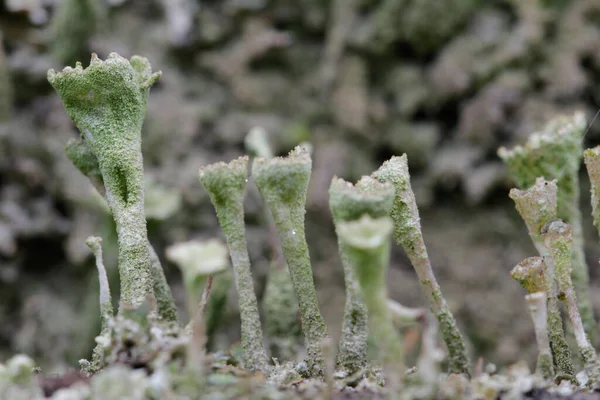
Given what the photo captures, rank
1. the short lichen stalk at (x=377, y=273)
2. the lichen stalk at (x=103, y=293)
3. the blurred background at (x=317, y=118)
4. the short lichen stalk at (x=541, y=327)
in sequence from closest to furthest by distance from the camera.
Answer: the short lichen stalk at (x=377, y=273) → the short lichen stalk at (x=541, y=327) → the lichen stalk at (x=103, y=293) → the blurred background at (x=317, y=118)

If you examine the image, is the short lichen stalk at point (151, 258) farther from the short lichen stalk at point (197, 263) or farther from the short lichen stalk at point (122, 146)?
the short lichen stalk at point (197, 263)

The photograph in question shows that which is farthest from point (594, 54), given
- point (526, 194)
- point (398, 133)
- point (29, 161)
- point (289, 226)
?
point (29, 161)

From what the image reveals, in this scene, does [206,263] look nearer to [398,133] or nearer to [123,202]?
[123,202]

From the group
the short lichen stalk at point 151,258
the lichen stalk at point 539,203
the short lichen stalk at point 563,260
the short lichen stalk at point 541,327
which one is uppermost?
the short lichen stalk at point 151,258

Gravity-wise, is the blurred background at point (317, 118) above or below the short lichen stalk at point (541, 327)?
above

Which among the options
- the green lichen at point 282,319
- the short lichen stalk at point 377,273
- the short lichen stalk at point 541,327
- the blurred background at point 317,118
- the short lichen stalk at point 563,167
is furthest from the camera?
the blurred background at point 317,118

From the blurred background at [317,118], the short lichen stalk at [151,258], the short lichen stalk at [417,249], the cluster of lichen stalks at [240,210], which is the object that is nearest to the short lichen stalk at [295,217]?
the cluster of lichen stalks at [240,210]

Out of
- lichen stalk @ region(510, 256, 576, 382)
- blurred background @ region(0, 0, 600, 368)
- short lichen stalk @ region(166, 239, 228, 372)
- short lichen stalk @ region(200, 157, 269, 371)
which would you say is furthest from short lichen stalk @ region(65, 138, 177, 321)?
blurred background @ region(0, 0, 600, 368)

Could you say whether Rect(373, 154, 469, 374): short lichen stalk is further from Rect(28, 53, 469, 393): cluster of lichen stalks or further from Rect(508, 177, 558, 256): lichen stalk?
Rect(508, 177, 558, 256): lichen stalk
